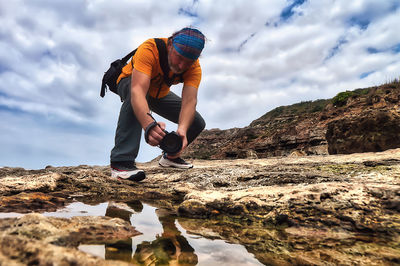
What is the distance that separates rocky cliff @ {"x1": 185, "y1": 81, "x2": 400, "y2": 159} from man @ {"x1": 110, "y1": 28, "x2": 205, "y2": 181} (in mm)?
5219

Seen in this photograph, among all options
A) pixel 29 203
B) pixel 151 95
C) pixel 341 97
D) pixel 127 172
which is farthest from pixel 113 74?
pixel 341 97

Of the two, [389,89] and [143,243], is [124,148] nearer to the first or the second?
[143,243]

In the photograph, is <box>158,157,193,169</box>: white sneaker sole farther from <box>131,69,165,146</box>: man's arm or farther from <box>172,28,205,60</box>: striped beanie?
<box>172,28,205,60</box>: striped beanie

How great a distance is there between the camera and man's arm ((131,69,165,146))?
10.7ft

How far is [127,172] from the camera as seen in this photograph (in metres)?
3.63

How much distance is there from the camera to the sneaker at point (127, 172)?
356 centimetres

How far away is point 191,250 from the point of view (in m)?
1.24

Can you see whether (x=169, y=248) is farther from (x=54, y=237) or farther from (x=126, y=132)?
(x=126, y=132)

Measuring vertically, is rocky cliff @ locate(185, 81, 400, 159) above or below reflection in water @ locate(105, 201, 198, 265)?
above

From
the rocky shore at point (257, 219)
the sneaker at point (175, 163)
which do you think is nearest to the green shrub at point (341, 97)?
the sneaker at point (175, 163)

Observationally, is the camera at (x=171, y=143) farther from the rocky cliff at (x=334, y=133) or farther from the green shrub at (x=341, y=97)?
the green shrub at (x=341, y=97)

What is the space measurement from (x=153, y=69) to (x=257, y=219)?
9.29 feet

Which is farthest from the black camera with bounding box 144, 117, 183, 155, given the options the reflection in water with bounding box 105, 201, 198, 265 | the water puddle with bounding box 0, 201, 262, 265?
the reflection in water with bounding box 105, 201, 198, 265

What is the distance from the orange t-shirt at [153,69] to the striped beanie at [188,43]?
15.4 inches
